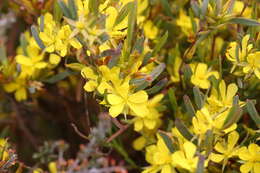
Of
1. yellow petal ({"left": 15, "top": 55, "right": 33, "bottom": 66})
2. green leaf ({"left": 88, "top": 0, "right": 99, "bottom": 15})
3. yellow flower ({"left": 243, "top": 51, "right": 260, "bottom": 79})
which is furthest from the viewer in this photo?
yellow petal ({"left": 15, "top": 55, "right": 33, "bottom": 66})

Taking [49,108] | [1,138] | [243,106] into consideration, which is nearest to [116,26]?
[243,106]

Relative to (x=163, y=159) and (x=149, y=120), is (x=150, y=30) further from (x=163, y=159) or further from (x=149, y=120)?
(x=163, y=159)

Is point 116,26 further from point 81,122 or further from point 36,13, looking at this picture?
point 81,122

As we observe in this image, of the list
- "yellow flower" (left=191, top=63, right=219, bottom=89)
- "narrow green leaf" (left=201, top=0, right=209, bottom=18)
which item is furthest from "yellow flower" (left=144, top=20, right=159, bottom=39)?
"narrow green leaf" (left=201, top=0, right=209, bottom=18)

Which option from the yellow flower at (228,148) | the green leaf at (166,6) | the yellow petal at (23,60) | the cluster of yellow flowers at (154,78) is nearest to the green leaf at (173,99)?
the cluster of yellow flowers at (154,78)

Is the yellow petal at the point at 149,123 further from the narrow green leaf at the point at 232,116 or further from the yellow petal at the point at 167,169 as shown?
the narrow green leaf at the point at 232,116

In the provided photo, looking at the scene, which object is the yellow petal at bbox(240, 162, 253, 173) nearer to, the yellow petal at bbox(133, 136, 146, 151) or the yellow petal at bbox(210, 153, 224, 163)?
the yellow petal at bbox(210, 153, 224, 163)
